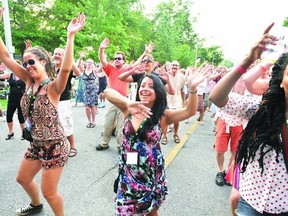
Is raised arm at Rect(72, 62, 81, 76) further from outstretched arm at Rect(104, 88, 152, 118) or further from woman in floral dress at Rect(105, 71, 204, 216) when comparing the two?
woman in floral dress at Rect(105, 71, 204, 216)

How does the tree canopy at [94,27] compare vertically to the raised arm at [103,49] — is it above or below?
above

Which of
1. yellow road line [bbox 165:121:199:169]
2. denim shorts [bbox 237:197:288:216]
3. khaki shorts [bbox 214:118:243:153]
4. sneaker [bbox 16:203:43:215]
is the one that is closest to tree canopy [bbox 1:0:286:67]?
yellow road line [bbox 165:121:199:169]

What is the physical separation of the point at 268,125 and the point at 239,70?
16.0 inches

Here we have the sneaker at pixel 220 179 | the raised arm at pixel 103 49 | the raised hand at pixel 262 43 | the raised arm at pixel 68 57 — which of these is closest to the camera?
the raised hand at pixel 262 43

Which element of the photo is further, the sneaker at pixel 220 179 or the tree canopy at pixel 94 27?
the tree canopy at pixel 94 27

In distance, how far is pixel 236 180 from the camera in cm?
196

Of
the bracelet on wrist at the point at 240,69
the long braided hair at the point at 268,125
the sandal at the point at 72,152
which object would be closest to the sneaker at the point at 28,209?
the sandal at the point at 72,152

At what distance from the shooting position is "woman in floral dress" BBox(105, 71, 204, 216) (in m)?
2.00

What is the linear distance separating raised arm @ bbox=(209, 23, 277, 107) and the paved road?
5.98 ft

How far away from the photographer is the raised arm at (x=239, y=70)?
1408mm

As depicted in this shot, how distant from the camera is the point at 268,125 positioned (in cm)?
156

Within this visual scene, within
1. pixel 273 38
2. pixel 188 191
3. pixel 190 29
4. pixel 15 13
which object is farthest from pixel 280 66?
pixel 190 29

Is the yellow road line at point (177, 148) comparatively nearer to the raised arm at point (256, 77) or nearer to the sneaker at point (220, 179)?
the sneaker at point (220, 179)

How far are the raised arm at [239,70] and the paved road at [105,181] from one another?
1822mm
